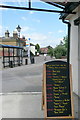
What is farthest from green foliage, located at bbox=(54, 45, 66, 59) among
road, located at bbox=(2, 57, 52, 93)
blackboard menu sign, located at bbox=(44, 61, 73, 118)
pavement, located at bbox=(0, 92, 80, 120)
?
blackboard menu sign, located at bbox=(44, 61, 73, 118)

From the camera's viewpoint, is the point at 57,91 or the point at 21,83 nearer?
the point at 57,91

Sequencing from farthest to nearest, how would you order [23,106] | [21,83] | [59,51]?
[59,51], [21,83], [23,106]

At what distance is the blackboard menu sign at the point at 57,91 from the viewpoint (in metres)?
3.35

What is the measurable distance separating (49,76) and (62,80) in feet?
1.04

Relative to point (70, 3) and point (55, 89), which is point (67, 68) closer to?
point (55, 89)

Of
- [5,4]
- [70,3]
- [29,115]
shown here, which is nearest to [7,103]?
[29,115]

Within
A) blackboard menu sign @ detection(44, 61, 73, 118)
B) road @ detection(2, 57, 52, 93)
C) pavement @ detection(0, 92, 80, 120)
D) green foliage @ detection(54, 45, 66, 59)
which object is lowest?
pavement @ detection(0, 92, 80, 120)

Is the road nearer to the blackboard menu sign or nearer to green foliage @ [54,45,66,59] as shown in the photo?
the blackboard menu sign

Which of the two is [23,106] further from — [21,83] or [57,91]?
[21,83]

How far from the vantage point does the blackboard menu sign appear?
3.35 metres

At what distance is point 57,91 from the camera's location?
346 cm

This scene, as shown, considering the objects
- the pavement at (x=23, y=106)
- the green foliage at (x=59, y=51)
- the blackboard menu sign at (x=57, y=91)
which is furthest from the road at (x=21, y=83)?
the green foliage at (x=59, y=51)

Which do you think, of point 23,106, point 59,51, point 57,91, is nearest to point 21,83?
point 23,106

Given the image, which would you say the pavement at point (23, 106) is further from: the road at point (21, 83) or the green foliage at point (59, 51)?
the green foliage at point (59, 51)
